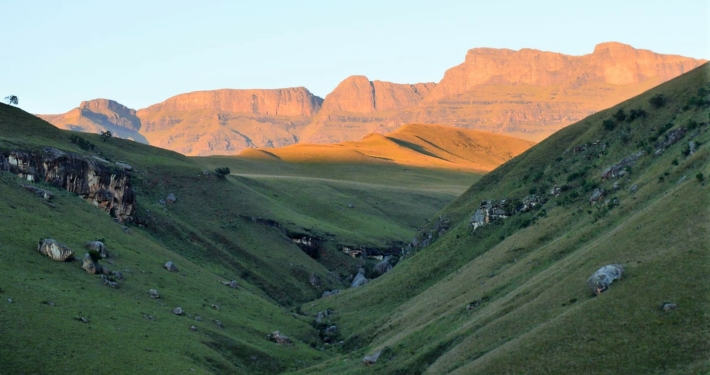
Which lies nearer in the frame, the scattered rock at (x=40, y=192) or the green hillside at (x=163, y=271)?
the green hillside at (x=163, y=271)

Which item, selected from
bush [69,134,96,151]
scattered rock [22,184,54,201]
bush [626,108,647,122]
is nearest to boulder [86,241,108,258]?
scattered rock [22,184,54,201]

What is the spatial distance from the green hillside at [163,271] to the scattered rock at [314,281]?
29cm

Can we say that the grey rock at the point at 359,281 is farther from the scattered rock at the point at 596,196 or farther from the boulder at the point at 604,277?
the boulder at the point at 604,277

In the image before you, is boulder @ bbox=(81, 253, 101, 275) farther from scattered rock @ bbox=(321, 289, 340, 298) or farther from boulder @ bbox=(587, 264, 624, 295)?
boulder @ bbox=(587, 264, 624, 295)

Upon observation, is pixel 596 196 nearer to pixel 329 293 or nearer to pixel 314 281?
pixel 329 293

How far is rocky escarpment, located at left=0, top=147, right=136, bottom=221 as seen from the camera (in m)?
105

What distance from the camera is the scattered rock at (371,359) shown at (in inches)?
2808

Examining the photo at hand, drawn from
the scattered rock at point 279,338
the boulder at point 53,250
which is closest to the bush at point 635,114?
the scattered rock at point 279,338

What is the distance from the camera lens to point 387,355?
70938 millimetres

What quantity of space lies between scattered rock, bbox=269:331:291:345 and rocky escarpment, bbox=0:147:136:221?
125 ft

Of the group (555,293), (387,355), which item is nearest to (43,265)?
(387,355)

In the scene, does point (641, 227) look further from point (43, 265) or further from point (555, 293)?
point (43, 265)

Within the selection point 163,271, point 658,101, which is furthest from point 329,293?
→ point 658,101

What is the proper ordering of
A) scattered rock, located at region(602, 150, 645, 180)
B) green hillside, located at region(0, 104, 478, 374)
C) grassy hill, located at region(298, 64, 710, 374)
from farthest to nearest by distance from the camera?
scattered rock, located at region(602, 150, 645, 180) → green hillside, located at region(0, 104, 478, 374) → grassy hill, located at region(298, 64, 710, 374)
